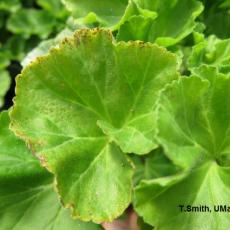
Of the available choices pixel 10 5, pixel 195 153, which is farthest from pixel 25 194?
pixel 10 5

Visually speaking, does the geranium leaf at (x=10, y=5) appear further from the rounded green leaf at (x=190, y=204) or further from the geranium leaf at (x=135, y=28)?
the rounded green leaf at (x=190, y=204)

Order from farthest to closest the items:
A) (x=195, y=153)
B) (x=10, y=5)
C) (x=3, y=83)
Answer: (x=10, y=5)
(x=3, y=83)
(x=195, y=153)

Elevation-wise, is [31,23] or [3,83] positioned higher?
[31,23]

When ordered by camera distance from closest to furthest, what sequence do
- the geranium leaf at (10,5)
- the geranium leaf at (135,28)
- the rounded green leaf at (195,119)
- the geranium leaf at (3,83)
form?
the rounded green leaf at (195,119) → the geranium leaf at (135,28) → the geranium leaf at (3,83) → the geranium leaf at (10,5)

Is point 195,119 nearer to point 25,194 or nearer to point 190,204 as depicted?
point 190,204

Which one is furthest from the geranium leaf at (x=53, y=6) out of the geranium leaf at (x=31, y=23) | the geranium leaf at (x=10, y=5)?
the geranium leaf at (x=10, y=5)

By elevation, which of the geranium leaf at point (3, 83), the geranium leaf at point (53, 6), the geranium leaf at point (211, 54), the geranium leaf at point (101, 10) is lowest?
the geranium leaf at point (3, 83)

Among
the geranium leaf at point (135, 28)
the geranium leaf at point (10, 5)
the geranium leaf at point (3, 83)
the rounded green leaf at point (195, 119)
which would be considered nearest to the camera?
the rounded green leaf at point (195, 119)

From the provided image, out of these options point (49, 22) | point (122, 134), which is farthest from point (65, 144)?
point (49, 22)
